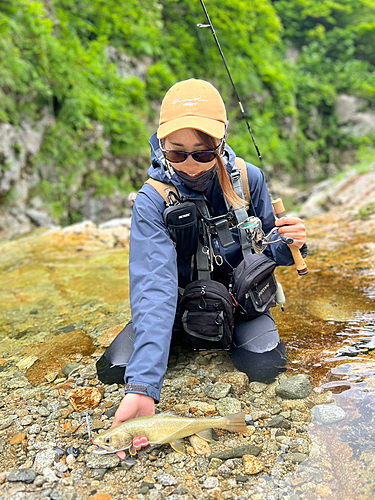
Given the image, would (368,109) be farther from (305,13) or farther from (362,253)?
(362,253)

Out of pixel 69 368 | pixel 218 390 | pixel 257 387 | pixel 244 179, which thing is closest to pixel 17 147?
pixel 69 368

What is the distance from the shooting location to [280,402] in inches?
97.2

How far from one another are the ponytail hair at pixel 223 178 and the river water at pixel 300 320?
1.30 m

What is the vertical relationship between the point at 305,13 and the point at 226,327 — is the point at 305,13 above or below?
above

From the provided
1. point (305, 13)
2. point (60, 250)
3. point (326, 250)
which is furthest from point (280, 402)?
point (305, 13)

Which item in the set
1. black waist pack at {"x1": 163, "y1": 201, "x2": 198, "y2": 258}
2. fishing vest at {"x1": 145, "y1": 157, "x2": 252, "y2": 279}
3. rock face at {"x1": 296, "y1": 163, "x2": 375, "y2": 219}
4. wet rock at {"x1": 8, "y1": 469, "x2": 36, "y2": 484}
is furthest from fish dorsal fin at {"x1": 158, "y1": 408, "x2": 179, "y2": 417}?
rock face at {"x1": 296, "y1": 163, "x2": 375, "y2": 219}

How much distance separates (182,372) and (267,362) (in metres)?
0.66

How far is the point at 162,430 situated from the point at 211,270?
3.95 feet

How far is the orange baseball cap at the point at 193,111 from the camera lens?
2318mm

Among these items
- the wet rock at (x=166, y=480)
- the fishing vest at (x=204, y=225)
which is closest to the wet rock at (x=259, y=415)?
the wet rock at (x=166, y=480)

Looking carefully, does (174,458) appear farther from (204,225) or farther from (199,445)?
(204,225)

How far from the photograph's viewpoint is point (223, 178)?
2.66m

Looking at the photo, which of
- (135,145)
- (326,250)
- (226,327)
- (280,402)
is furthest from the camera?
(135,145)

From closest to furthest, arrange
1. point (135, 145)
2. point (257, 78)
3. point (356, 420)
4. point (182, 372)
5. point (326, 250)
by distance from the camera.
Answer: point (356, 420), point (182, 372), point (326, 250), point (135, 145), point (257, 78)
